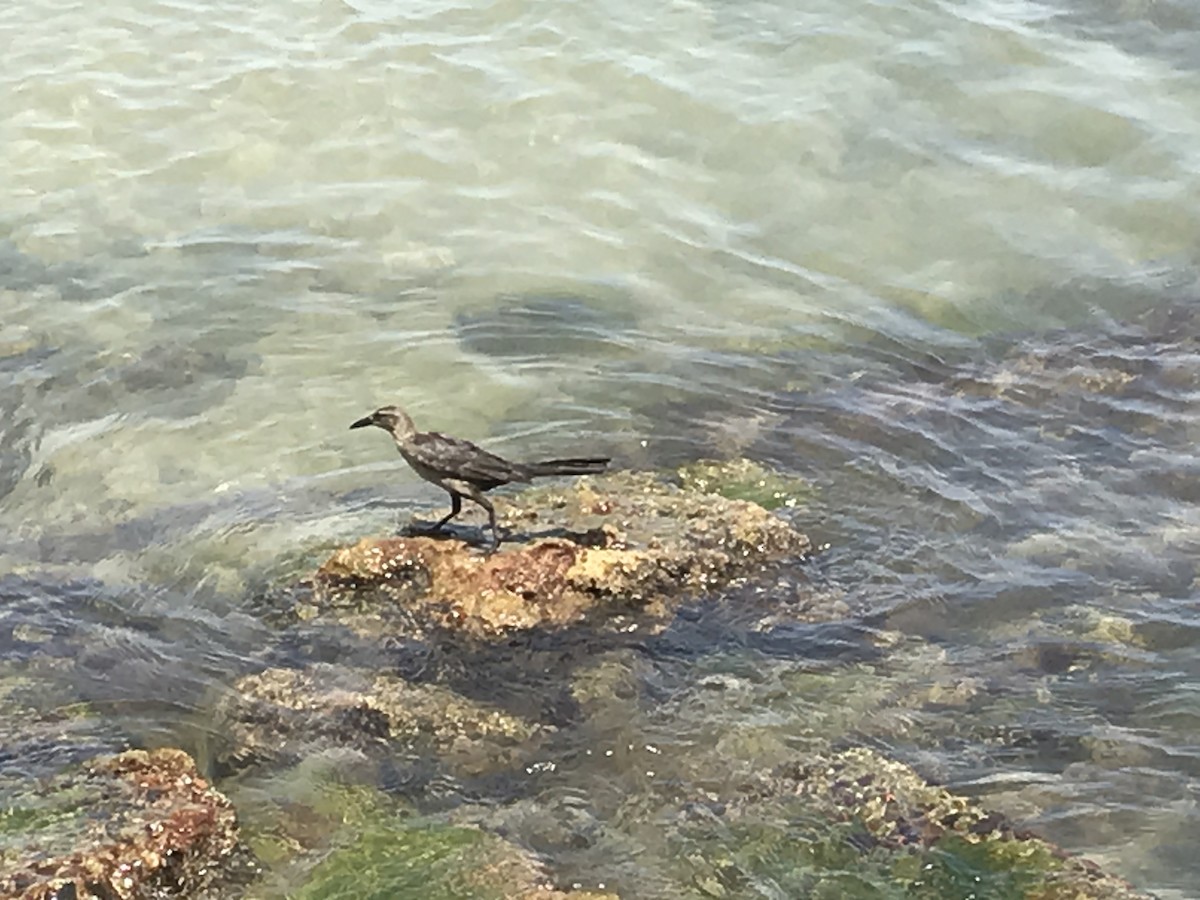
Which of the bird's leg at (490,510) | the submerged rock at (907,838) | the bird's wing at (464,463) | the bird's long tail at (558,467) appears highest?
the bird's wing at (464,463)

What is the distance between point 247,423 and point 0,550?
5.91 ft

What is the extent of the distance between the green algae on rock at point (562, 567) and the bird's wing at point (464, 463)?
27 cm

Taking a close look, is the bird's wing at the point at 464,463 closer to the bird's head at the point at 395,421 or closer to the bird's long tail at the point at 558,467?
the bird's long tail at the point at 558,467

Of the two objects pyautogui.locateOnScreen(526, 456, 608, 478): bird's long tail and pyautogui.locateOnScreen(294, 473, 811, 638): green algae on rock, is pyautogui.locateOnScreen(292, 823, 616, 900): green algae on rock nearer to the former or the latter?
pyautogui.locateOnScreen(294, 473, 811, 638): green algae on rock

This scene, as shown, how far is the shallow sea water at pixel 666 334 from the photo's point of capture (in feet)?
19.4

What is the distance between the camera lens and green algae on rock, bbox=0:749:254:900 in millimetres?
4430

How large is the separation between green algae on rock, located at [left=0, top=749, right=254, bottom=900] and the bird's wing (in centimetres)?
190

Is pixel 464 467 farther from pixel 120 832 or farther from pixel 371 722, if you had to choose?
pixel 120 832

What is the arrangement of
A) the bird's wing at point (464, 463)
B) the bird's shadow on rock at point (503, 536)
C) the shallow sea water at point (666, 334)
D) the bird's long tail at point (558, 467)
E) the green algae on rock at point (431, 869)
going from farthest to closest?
1. the bird's long tail at point (558, 467)
2. the bird's wing at point (464, 463)
3. the bird's shadow on rock at point (503, 536)
4. the shallow sea water at point (666, 334)
5. the green algae on rock at point (431, 869)

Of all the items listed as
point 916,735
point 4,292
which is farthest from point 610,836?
point 4,292

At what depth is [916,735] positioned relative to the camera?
18.7ft

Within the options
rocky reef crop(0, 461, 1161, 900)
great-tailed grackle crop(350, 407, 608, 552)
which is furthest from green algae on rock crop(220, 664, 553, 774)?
great-tailed grackle crop(350, 407, 608, 552)

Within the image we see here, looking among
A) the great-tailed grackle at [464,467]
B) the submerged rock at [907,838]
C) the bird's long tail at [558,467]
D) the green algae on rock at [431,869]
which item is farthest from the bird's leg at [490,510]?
the submerged rock at [907,838]

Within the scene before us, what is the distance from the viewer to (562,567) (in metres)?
6.04
